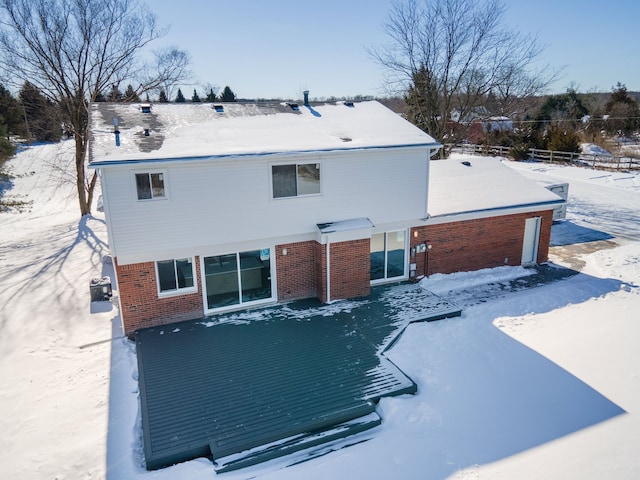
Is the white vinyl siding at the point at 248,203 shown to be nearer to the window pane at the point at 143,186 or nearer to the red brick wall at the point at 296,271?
the window pane at the point at 143,186

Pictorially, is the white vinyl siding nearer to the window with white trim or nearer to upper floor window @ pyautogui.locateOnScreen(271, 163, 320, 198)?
upper floor window @ pyautogui.locateOnScreen(271, 163, 320, 198)

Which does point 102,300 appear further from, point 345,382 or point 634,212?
point 634,212

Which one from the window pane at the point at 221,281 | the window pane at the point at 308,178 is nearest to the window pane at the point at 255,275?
the window pane at the point at 221,281

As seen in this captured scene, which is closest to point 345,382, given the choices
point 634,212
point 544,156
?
point 634,212

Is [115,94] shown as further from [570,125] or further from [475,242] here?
[570,125]

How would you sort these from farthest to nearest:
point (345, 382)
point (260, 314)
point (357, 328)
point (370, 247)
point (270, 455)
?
1. point (370, 247)
2. point (260, 314)
3. point (357, 328)
4. point (345, 382)
5. point (270, 455)

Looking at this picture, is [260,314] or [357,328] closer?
[357,328]

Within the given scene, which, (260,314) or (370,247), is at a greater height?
(370,247)

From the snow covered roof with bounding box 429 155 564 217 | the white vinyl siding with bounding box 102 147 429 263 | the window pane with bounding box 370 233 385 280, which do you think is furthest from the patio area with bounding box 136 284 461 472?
the snow covered roof with bounding box 429 155 564 217
